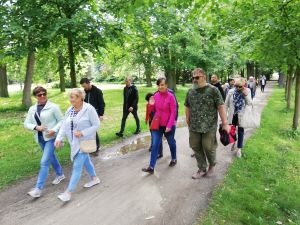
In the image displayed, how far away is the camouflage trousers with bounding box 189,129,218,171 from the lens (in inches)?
227

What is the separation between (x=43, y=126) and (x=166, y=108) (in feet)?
7.73

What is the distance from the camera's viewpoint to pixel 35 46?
784 centimetres

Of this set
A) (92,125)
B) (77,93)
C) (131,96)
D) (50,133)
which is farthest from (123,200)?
(131,96)

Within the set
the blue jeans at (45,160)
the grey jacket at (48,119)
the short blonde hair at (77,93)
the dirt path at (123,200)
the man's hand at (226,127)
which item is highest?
the short blonde hair at (77,93)

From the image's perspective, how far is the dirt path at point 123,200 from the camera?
459 centimetres

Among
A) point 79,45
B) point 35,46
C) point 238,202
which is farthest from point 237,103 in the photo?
point 35,46

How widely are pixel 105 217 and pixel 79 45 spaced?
16.4 ft

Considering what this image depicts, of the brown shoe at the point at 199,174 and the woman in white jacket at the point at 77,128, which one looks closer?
the woman in white jacket at the point at 77,128

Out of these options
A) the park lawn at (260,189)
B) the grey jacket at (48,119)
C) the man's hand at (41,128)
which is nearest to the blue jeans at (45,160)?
the grey jacket at (48,119)

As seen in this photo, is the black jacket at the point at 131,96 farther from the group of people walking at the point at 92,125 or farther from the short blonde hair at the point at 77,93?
the short blonde hair at the point at 77,93

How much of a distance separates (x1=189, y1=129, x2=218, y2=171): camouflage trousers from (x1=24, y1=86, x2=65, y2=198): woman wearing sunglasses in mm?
2480

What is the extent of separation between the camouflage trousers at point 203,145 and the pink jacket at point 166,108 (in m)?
0.59

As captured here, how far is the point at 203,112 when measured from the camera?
5.64 metres

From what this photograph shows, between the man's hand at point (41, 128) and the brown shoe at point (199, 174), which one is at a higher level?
the man's hand at point (41, 128)
